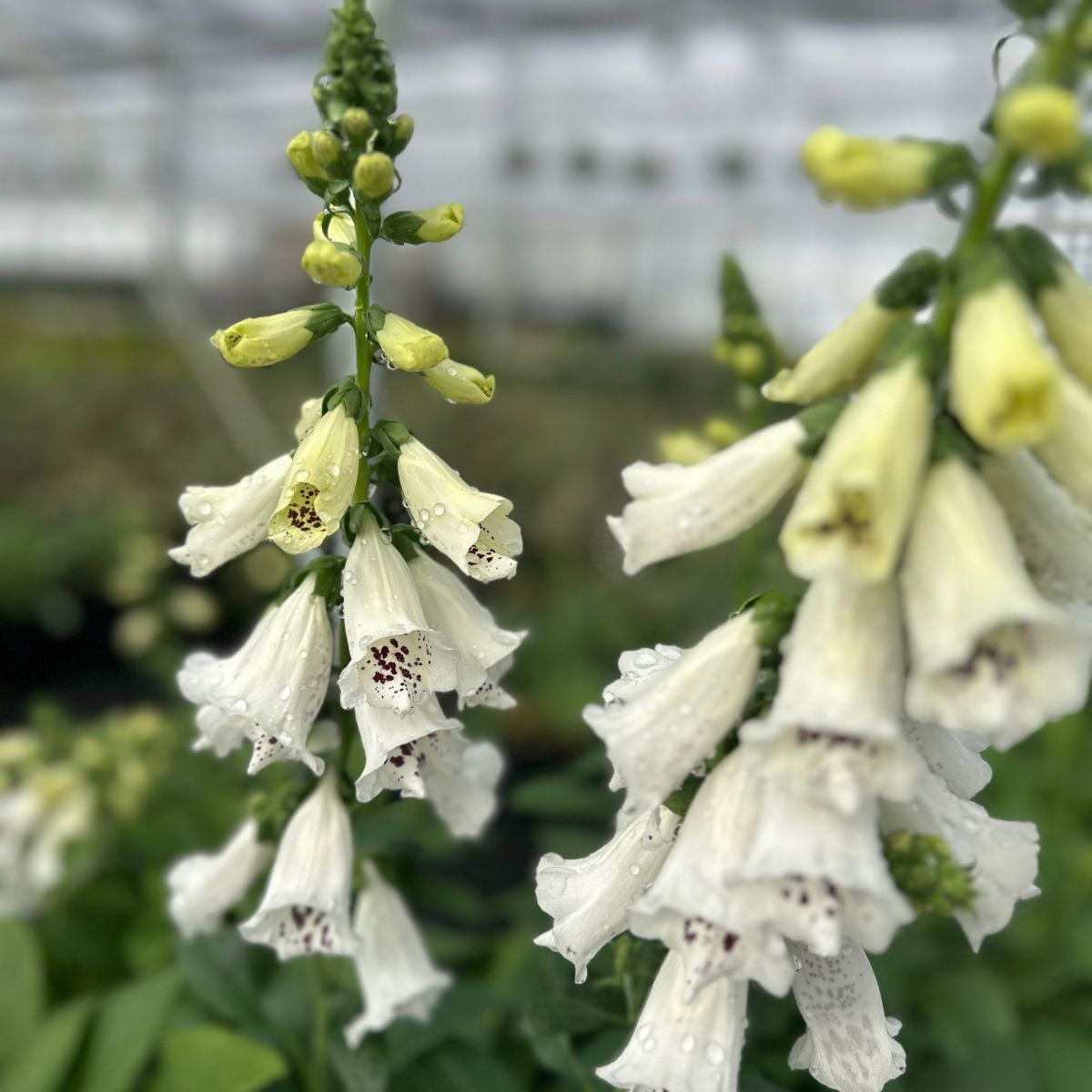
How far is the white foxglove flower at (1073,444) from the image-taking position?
2.35 feet

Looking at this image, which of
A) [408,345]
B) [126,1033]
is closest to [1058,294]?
[408,345]

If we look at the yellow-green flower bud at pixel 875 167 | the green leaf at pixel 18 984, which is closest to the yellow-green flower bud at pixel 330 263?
the yellow-green flower bud at pixel 875 167

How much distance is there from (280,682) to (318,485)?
23 cm

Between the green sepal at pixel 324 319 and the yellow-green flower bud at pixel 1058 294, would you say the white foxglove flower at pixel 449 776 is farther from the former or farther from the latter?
the yellow-green flower bud at pixel 1058 294

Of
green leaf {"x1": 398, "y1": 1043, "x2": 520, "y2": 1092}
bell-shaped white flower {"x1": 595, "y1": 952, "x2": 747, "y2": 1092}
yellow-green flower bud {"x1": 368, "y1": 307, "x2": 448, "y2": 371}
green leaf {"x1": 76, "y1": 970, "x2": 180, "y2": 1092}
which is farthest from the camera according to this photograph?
green leaf {"x1": 76, "y1": 970, "x2": 180, "y2": 1092}

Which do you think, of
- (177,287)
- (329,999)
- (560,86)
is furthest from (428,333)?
(560,86)

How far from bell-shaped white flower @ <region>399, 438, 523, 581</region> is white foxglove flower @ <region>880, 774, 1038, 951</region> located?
1.39 feet

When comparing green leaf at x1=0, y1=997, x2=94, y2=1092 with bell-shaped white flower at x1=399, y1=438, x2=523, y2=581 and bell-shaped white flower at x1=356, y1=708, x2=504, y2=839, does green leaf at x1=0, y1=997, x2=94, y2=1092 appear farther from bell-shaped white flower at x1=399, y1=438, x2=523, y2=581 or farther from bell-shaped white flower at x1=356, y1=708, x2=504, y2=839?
bell-shaped white flower at x1=399, y1=438, x2=523, y2=581

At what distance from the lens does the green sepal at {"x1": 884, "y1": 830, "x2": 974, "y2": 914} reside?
791 mm

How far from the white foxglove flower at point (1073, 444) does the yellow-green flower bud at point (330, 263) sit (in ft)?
2.02

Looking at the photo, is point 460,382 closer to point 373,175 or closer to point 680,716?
point 373,175

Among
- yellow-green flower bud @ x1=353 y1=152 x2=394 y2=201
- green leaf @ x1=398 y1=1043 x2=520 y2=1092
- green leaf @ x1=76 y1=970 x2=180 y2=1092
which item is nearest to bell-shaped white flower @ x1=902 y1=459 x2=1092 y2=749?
yellow-green flower bud @ x1=353 y1=152 x2=394 y2=201

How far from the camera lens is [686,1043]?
34.9 inches

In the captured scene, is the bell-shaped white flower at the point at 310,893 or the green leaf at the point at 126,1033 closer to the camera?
the bell-shaped white flower at the point at 310,893
